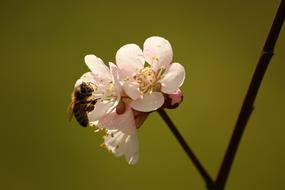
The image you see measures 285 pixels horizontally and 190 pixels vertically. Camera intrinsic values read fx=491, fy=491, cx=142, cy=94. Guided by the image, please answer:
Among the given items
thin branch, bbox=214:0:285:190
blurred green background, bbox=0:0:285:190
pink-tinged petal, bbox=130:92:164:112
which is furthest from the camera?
blurred green background, bbox=0:0:285:190

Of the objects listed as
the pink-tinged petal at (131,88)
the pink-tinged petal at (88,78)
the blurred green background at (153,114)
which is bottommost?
the blurred green background at (153,114)

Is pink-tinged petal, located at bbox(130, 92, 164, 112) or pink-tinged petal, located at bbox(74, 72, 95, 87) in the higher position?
pink-tinged petal, located at bbox(74, 72, 95, 87)

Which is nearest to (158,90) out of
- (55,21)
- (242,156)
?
(242,156)

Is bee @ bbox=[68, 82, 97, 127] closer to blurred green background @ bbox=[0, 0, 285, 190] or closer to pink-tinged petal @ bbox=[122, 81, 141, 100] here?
Answer: pink-tinged petal @ bbox=[122, 81, 141, 100]

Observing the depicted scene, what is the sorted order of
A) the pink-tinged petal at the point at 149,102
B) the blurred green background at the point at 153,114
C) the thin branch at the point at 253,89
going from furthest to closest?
the blurred green background at the point at 153,114
the pink-tinged petal at the point at 149,102
the thin branch at the point at 253,89

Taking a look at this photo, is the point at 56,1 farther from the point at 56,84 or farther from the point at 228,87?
the point at 228,87

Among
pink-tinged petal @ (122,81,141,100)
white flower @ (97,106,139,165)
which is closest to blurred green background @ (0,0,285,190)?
white flower @ (97,106,139,165)

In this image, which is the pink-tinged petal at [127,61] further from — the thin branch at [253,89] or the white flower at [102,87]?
the thin branch at [253,89]

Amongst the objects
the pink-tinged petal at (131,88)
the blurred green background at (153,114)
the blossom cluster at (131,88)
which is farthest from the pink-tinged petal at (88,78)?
the blurred green background at (153,114)
